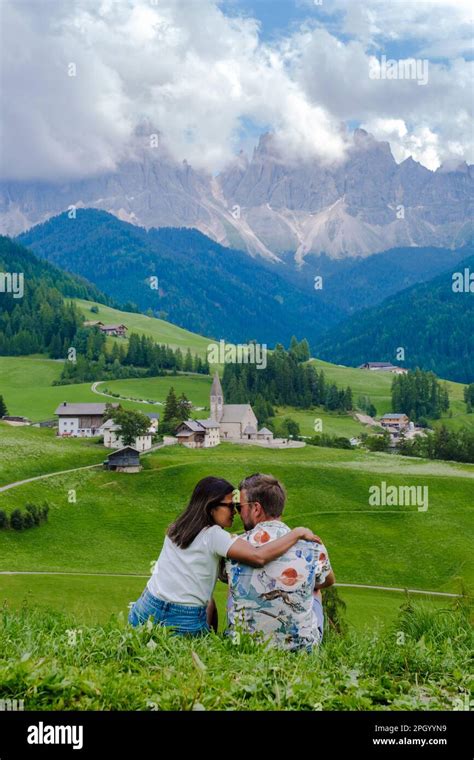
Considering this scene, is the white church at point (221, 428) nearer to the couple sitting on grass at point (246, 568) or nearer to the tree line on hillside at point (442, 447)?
the tree line on hillside at point (442, 447)

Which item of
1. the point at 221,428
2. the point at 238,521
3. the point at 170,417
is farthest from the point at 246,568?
the point at 221,428

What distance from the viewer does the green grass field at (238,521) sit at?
6648 cm

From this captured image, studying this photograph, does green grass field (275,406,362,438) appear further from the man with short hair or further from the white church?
the man with short hair

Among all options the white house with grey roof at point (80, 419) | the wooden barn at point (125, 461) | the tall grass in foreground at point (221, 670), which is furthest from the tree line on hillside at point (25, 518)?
the tall grass in foreground at point (221, 670)

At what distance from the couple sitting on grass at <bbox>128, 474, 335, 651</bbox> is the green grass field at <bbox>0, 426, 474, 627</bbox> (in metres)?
42.3

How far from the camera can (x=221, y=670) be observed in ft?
31.6

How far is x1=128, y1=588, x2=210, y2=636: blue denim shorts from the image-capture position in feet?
37.0

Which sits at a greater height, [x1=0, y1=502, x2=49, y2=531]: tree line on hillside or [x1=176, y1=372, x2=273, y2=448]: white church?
[x1=176, y1=372, x2=273, y2=448]: white church

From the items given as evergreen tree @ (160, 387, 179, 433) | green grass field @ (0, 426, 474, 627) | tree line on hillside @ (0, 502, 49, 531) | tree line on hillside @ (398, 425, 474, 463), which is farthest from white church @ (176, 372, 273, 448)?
tree line on hillside @ (0, 502, 49, 531)

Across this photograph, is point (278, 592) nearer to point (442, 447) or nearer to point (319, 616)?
Result: point (319, 616)

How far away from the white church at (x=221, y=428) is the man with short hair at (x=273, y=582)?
4873 inches

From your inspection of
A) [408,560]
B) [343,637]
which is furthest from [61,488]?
[343,637]
